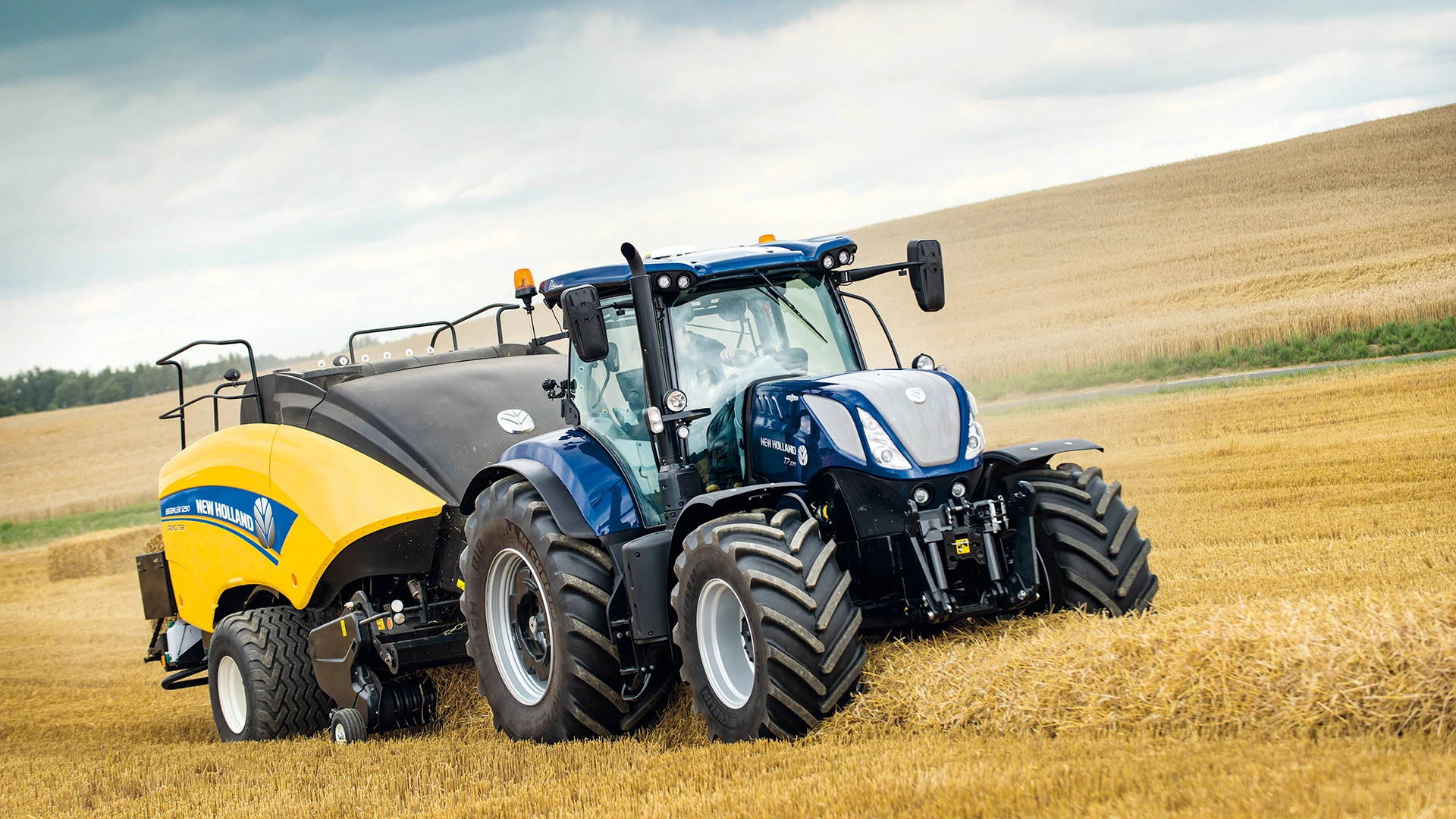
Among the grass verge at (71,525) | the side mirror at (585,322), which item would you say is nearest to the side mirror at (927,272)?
the side mirror at (585,322)

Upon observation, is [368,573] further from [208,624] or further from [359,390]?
[208,624]

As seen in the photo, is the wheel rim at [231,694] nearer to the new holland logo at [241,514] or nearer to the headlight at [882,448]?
the new holland logo at [241,514]

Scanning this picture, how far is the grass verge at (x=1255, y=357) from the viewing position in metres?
19.1

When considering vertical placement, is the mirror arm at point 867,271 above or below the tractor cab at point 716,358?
above

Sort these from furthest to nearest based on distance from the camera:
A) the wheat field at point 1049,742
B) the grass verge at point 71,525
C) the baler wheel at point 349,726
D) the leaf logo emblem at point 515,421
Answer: the grass verge at point 71,525, the leaf logo emblem at point 515,421, the baler wheel at point 349,726, the wheat field at point 1049,742

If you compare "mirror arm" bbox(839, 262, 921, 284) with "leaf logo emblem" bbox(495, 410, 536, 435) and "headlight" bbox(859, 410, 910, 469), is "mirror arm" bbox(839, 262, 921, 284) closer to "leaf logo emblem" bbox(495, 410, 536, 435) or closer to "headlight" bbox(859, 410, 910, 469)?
"headlight" bbox(859, 410, 910, 469)

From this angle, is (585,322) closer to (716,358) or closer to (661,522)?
(716,358)

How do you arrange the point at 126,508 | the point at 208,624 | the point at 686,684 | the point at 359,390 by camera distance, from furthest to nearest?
the point at 126,508
the point at 208,624
the point at 359,390
the point at 686,684

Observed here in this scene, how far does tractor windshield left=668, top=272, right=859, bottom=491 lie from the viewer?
20.2ft

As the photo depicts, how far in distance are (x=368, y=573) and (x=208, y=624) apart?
220 centimetres

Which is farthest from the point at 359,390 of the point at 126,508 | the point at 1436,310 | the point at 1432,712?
the point at 126,508

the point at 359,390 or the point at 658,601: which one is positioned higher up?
the point at 359,390

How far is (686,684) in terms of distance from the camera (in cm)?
672

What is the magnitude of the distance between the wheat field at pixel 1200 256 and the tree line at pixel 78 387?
31.8 metres
